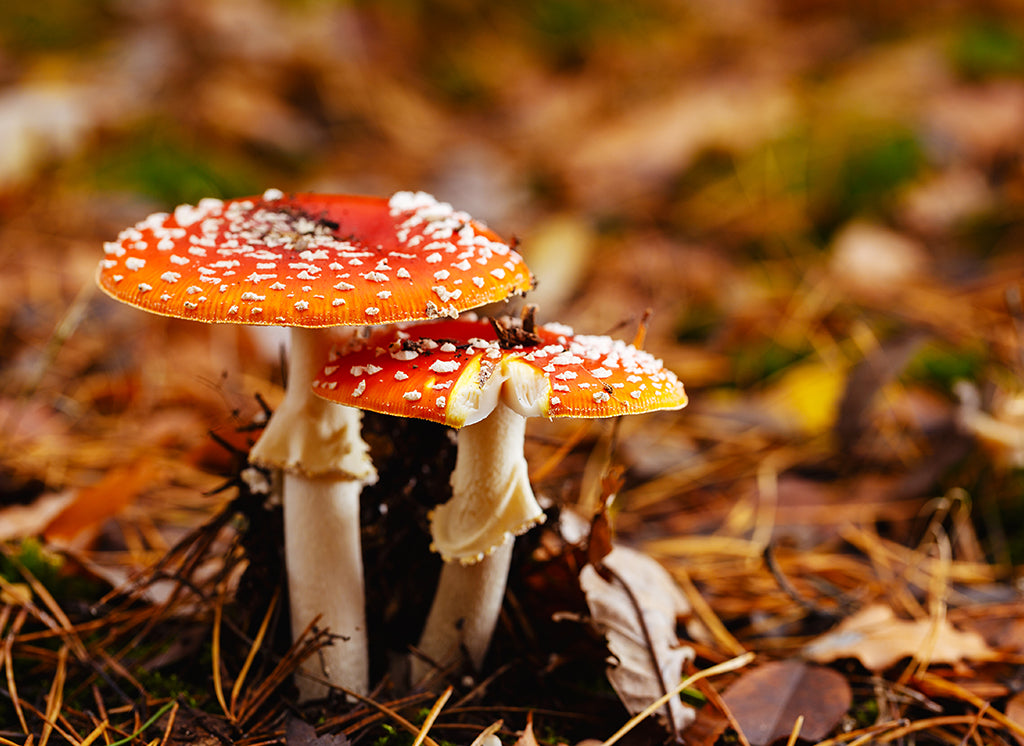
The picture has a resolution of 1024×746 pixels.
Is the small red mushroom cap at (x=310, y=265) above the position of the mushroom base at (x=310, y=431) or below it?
above

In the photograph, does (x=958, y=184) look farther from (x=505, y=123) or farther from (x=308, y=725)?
(x=308, y=725)

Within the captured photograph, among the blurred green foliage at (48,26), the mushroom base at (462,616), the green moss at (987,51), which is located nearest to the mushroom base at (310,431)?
→ the mushroom base at (462,616)

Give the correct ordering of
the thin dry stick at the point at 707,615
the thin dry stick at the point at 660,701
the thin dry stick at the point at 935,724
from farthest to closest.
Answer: the thin dry stick at the point at 707,615 < the thin dry stick at the point at 935,724 < the thin dry stick at the point at 660,701

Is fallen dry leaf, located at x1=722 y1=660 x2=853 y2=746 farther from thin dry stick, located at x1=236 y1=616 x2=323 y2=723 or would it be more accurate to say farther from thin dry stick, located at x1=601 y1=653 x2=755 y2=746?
thin dry stick, located at x1=236 y1=616 x2=323 y2=723

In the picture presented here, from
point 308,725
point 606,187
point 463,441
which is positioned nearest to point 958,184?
point 606,187

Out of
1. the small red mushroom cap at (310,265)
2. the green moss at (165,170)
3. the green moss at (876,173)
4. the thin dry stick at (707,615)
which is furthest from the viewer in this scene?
the green moss at (876,173)

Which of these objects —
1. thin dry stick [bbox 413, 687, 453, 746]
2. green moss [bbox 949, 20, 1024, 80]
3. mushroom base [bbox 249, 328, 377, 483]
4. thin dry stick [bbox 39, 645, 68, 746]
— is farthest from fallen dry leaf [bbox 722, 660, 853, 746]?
green moss [bbox 949, 20, 1024, 80]

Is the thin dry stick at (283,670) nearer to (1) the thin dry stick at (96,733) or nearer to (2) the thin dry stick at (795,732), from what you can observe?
(1) the thin dry stick at (96,733)

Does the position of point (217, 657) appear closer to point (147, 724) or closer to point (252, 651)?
point (252, 651)

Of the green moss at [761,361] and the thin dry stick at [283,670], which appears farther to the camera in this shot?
the green moss at [761,361]
